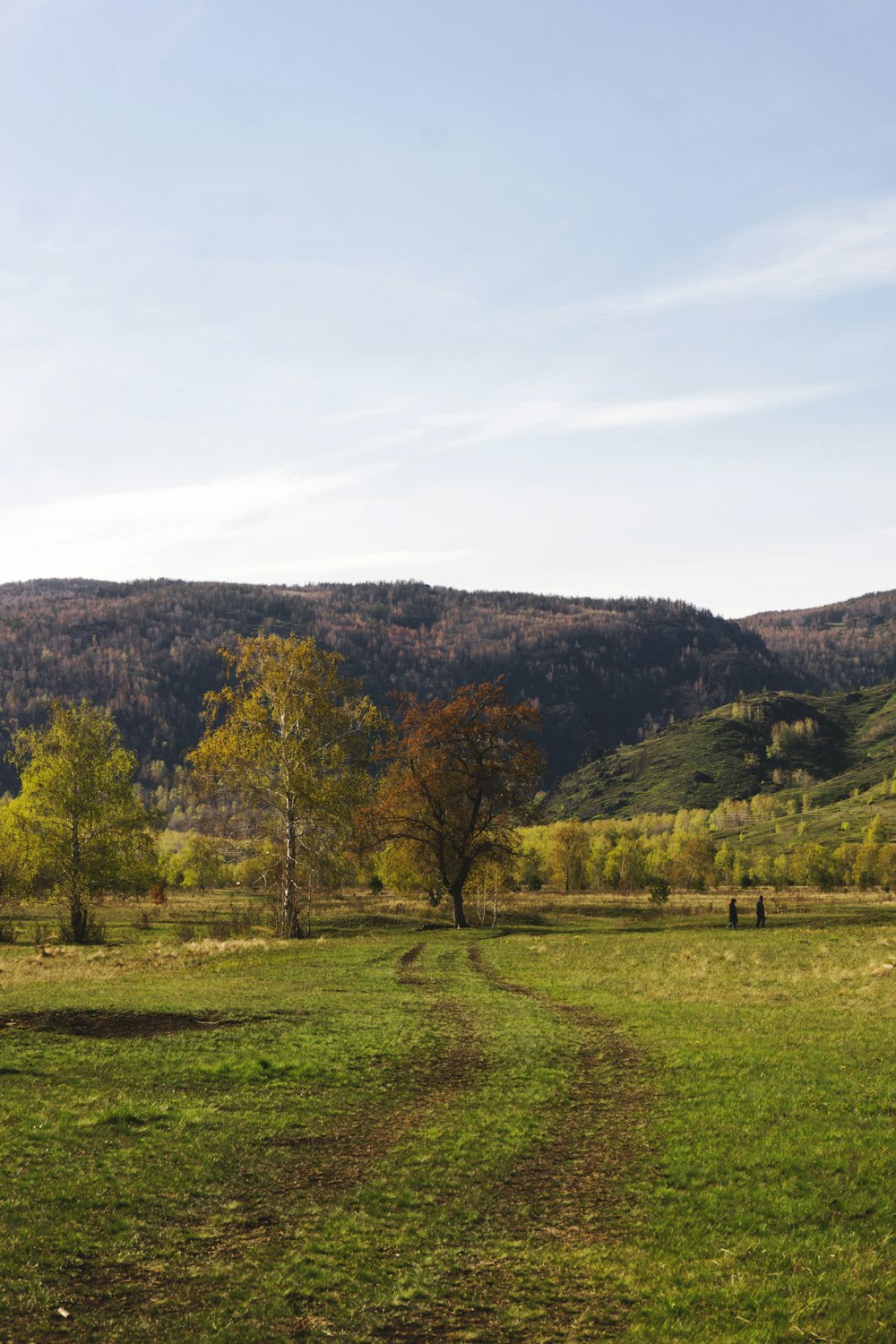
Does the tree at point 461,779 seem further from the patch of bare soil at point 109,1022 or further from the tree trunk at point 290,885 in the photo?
the patch of bare soil at point 109,1022

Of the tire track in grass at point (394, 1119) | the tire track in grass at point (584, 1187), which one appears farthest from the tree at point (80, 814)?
the tire track in grass at point (584, 1187)

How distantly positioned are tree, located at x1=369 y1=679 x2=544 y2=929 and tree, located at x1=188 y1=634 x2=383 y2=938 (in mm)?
7202

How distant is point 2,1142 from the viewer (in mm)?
14664

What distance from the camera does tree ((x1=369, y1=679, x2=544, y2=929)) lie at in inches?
2662

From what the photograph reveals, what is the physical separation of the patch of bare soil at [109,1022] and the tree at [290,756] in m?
30.3

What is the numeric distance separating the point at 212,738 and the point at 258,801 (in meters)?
5.00

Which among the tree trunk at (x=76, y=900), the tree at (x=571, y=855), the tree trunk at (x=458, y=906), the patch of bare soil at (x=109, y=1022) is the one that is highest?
the patch of bare soil at (x=109, y=1022)

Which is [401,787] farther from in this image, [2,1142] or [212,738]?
[2,1142]

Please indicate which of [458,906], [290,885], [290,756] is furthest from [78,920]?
[458,906]

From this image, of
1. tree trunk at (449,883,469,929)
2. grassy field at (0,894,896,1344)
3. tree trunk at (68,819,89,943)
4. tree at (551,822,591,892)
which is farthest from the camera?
tree at (551,822,591,892)

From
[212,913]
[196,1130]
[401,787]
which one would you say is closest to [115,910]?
[212,913]

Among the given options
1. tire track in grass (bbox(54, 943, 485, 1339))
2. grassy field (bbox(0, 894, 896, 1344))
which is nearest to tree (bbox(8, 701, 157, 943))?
grassy field (bbox(0, 894, 896, 1344))

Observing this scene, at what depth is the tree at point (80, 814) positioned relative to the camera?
199 feet

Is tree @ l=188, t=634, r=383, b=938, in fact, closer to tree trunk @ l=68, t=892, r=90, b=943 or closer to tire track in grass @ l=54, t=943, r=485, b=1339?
tree trunk @ l=68, t=892, r=90, b=943
